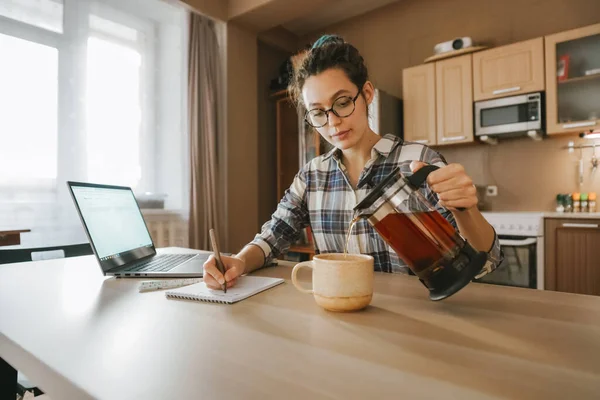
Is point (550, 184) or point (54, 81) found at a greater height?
point (54, 81)

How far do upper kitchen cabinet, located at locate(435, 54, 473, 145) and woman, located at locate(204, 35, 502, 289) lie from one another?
74.8 inches

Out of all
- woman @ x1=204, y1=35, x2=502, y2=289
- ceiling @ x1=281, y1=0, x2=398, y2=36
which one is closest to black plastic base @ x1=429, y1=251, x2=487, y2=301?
woman @ x1=204, y1=35, x2=502, y2=289

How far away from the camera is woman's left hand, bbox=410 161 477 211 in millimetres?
627

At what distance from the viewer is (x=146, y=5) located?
2.89 m

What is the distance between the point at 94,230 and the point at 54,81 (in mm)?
1900

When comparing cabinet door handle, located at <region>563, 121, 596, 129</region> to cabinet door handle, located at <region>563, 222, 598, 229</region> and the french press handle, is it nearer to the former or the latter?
cabinet door handle, located at <region>563, 222, 598, 229</region>

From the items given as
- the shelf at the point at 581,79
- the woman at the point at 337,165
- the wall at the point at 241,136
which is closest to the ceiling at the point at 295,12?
the wall at the point at 241,136

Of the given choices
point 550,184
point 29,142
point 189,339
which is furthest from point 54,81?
point 550,184

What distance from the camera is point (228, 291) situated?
74 cm

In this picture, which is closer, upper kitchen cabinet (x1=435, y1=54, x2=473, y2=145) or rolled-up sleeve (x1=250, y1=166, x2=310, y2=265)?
rolled-up sleeve (x1=250, y1=166, x2=310, y2=265)

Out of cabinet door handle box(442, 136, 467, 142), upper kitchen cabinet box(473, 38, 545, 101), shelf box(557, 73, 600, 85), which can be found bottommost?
cabinet door handle box(442, 136, 467, 142)

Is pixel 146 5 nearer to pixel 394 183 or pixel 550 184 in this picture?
pixel 394 183

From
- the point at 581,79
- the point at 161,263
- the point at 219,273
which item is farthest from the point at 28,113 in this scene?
the point at 581,79

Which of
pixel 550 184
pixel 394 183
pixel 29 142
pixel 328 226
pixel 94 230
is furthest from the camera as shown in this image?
pixel 550 184
